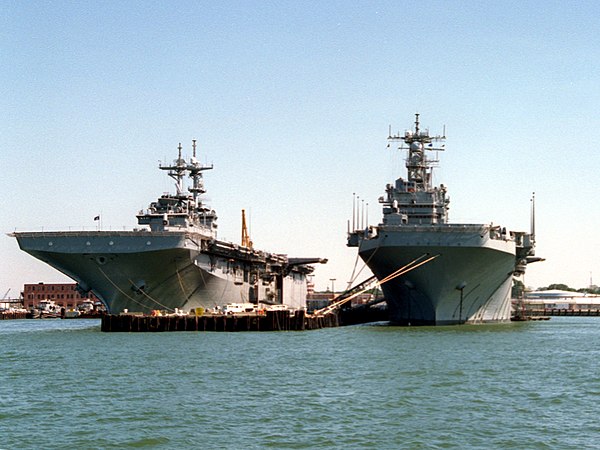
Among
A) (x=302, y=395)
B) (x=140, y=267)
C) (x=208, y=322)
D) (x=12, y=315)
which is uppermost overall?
(x=140, y=267)

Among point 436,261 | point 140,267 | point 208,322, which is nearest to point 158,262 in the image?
point 140,267

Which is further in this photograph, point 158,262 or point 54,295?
point 54,295

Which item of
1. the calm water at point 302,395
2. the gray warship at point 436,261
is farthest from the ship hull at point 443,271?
the calm water at point 302,395

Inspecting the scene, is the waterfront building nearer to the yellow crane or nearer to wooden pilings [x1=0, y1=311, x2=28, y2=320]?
wooden pilings [x1=0, y1=311, x2=28, y2=320]

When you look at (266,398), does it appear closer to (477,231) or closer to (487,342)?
(487,342)

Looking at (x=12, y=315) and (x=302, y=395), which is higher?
(x=302, y=395)

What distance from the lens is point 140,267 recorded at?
45969 mm

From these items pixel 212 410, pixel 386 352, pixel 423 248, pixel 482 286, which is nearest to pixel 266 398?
pixel 212 410

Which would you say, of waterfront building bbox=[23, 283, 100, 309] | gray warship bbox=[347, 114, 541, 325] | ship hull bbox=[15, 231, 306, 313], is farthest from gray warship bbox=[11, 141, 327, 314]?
waterfront building bbox=[23, 283, 100, 309]

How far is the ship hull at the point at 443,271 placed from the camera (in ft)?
141

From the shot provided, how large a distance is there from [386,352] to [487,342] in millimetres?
6020

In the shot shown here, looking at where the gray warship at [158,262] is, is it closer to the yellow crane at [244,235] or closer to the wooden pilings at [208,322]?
the wooden pilings at [208,322]

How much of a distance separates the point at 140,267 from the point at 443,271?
14889 millimetres

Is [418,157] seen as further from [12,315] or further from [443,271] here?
[12,315]
